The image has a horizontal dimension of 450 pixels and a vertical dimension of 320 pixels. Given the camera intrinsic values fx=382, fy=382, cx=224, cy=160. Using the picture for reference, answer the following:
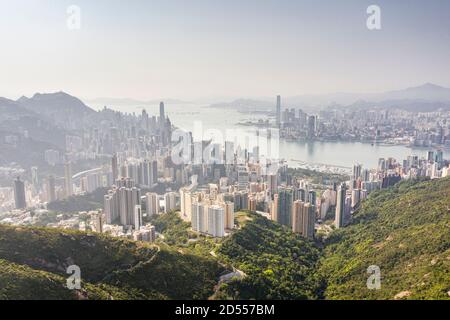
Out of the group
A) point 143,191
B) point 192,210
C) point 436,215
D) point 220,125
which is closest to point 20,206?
point 143,191

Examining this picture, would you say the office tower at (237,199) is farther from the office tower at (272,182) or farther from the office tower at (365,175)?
the office tower at (365,175)

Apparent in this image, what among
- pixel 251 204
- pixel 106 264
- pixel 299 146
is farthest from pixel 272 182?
pixel 299 146

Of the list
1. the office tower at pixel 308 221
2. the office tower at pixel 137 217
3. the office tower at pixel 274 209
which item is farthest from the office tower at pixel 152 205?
the office tower at pixel 308 221

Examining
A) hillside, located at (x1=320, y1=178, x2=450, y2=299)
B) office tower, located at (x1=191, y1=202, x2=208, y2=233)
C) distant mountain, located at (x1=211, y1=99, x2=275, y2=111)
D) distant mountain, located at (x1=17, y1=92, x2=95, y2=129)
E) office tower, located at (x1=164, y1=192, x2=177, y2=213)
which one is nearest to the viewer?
hillside, located at (x1=320, y1=178, x2=450, y2=299)

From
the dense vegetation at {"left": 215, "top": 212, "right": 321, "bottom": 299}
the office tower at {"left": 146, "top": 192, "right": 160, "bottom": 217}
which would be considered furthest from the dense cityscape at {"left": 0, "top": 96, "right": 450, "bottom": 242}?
the dense vegetation at {"left": 215, "top": 212, "right": 321, "bottom": 299}

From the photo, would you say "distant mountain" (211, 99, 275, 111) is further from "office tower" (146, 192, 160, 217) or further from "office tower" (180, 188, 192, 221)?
"office tower" (180, 188, 192, 221)

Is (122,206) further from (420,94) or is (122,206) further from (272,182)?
(420,94)
